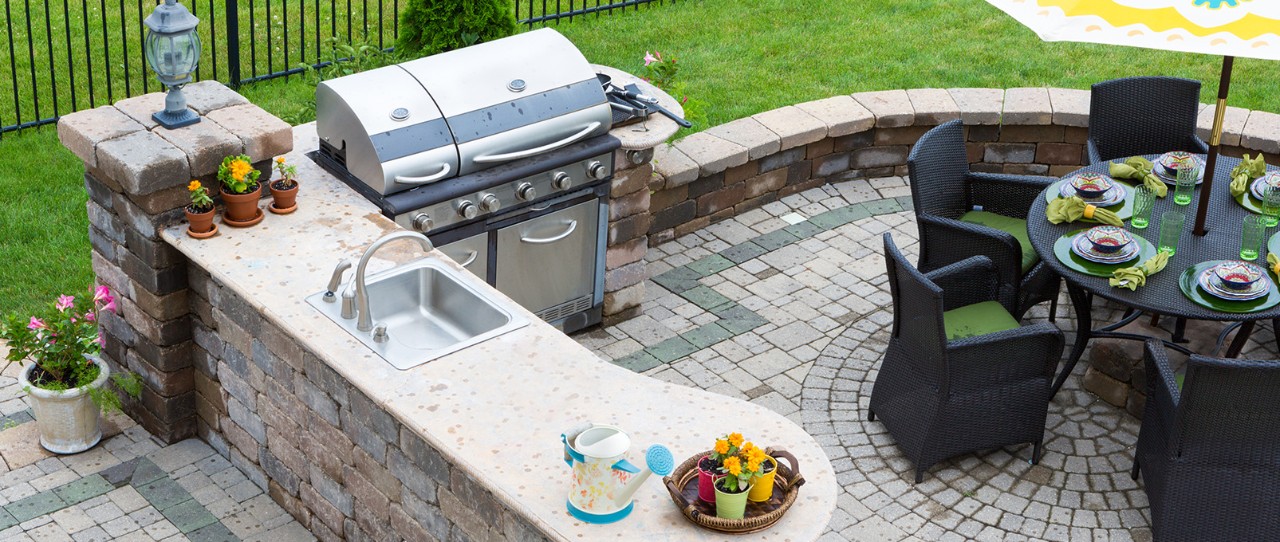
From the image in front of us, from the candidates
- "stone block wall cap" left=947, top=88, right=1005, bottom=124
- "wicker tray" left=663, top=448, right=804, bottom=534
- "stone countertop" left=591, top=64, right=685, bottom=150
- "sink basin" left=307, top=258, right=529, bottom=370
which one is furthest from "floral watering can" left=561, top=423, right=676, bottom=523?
"stone block wall cap" left=947, top=88, right=1005, bottom=124

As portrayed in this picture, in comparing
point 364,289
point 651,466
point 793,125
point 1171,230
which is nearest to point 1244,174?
point 1171,230

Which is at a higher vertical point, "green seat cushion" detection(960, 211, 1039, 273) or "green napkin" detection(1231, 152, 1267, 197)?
"green napkin" detection(1231, 152, 1267, 197)

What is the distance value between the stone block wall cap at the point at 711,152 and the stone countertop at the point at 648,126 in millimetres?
758

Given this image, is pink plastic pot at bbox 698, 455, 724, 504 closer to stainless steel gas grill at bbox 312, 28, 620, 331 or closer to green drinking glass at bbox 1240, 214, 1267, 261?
stainless steel gas grill at bbox 312, 28, 620, 331

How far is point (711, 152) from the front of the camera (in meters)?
8.57

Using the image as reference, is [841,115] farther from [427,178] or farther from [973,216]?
[427,178]

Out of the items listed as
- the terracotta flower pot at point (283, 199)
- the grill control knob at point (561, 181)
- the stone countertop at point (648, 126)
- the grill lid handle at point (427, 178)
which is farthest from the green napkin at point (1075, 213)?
the terracotta flower pot at point (283, 199)

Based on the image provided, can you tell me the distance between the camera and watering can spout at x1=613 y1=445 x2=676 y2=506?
4.24 metres

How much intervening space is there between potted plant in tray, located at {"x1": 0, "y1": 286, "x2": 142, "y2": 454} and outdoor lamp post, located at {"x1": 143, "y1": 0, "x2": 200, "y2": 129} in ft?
3.05

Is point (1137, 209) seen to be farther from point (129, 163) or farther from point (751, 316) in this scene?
point (129, 163)

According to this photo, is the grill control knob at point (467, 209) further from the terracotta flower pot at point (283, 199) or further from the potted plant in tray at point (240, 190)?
the potted plant in tray at point (240, 190)

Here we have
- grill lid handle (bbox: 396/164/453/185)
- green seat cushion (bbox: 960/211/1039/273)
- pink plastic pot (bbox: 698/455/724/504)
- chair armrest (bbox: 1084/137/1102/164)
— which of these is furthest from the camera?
chair armrest (bbox: 1084/137/1102/164)

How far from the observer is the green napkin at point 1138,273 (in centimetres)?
649

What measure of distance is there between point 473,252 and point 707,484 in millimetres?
2850
